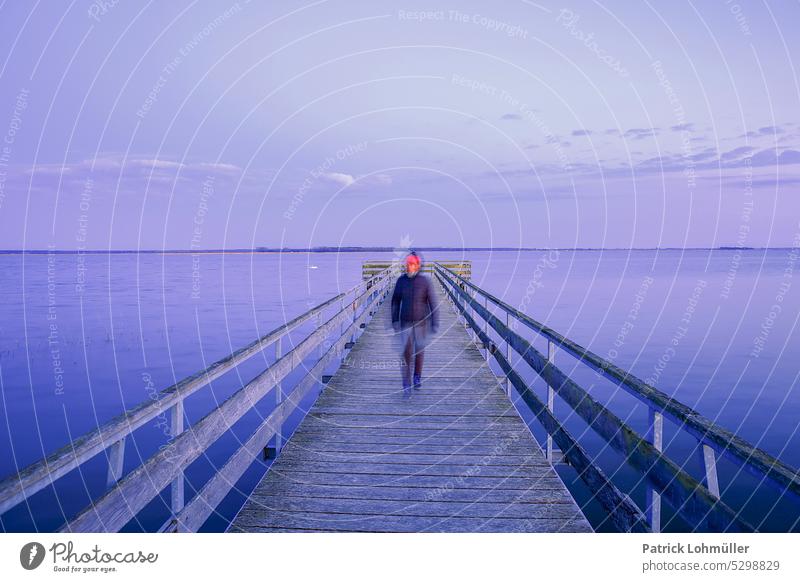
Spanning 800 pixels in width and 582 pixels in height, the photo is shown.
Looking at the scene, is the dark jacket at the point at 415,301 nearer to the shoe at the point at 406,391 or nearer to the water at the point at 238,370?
the shoe at the point at 406,391

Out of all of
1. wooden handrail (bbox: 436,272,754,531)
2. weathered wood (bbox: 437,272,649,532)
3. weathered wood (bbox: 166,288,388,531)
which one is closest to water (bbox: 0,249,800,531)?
weathered wood (bbox: 166,288,388,531)

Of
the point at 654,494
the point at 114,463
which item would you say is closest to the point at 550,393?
the point at 654,494

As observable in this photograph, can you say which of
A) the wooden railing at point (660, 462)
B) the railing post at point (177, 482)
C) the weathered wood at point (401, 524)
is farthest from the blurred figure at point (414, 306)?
the railing post at point (177, 482)

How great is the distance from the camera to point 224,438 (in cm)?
981

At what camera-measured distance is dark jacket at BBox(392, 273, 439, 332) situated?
7133 millimetres

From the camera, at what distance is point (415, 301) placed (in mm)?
7129

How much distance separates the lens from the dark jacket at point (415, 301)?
7.13 meters

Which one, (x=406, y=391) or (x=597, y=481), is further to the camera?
(x=406, y=391)

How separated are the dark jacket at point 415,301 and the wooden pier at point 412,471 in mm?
1129

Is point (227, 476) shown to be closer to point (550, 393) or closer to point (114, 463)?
point (114, 463)

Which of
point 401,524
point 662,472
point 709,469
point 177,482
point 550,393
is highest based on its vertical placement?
point 709,469
